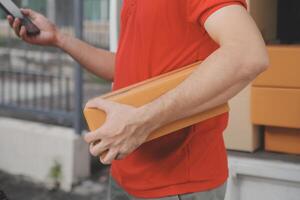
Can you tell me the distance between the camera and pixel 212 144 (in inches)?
51.9

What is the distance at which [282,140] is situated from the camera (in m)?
2.16

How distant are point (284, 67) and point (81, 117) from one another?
1881mm

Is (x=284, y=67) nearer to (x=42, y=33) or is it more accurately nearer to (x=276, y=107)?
(x=276, y=107)

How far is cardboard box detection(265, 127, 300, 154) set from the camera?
6.98 feet

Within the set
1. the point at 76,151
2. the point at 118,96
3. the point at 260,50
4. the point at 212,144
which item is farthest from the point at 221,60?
the point at 76,151

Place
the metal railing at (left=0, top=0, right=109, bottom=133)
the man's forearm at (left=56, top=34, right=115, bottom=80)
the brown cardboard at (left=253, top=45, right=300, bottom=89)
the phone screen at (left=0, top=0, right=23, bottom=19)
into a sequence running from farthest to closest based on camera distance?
1. the metal railing at (left=0, top=0, right=109, bottom=133)
2. the brown cardboard at (left=253, top=45, right=300, bottom=89)
3. the man's forearm at (left=56, top=34, right=115, bottom=80)
4. the phone screen at (left=0, top=0, right=23, bottom=19)

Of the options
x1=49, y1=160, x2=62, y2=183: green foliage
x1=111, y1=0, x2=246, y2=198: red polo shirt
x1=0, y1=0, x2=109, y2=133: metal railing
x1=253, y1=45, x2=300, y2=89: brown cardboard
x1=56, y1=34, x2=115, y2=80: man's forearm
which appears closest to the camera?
x1=111, y1=0, x2=246, y2=198: red polo shirt

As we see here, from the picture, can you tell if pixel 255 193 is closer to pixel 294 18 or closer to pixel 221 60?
pixel 294 18

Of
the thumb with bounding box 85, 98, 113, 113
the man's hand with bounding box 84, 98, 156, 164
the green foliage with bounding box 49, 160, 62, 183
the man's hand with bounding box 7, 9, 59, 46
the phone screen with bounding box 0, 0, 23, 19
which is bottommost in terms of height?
the green foliage with bounding box 49, 160, 62, 183

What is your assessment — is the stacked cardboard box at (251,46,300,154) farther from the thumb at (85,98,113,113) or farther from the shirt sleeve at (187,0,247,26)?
the thumb at (85,98,113,113)

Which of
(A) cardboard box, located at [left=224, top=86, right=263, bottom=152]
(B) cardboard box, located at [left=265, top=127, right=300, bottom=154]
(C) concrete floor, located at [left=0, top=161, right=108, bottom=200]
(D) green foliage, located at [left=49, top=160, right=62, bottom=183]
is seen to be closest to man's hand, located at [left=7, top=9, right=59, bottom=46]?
(A) cardboard box, located at [left=224, top=86, right=263, bottom=152]

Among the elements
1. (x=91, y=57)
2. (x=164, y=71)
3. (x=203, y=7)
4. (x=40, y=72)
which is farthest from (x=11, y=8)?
(x=40, y=72)

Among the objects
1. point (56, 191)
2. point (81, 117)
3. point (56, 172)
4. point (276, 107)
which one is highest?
point (276, 107)

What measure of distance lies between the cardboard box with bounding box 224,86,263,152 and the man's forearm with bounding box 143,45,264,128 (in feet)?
3.54
